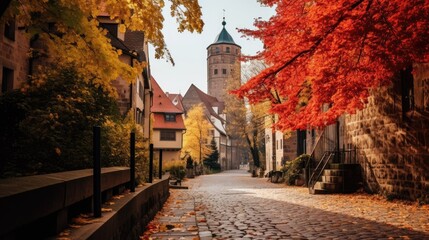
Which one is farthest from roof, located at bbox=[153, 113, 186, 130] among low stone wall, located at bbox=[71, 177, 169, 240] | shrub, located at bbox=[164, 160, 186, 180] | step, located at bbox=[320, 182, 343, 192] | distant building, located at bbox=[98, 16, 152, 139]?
low stone wall, located at bbox=[71, 177, 169, 240]

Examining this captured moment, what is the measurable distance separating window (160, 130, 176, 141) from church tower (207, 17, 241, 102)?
54.4 meters

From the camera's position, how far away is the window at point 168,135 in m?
50.8

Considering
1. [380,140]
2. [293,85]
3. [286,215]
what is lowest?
[286,215]

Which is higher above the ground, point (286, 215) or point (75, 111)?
point (75, 111)

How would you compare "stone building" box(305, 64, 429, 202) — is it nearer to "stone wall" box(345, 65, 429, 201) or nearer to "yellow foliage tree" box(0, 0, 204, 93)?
"stone wall" box(345, 65, 429, 201)

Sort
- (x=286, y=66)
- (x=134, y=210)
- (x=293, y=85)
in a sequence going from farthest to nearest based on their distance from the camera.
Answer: (x=293, y=85)
(x=286, y=66)
(x=134, y=210)

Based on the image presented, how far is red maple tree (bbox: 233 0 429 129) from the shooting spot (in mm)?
8641

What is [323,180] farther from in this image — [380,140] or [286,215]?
[286,215]

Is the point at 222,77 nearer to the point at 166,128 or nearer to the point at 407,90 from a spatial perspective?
the point at 166,128

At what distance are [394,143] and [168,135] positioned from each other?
40.1 m

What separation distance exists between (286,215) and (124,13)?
18.2ft

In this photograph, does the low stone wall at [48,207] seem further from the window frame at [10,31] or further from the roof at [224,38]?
the roof at [224,38]

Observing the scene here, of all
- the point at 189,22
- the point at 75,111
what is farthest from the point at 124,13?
the point at 75,111

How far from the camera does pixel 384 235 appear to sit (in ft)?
21.4
